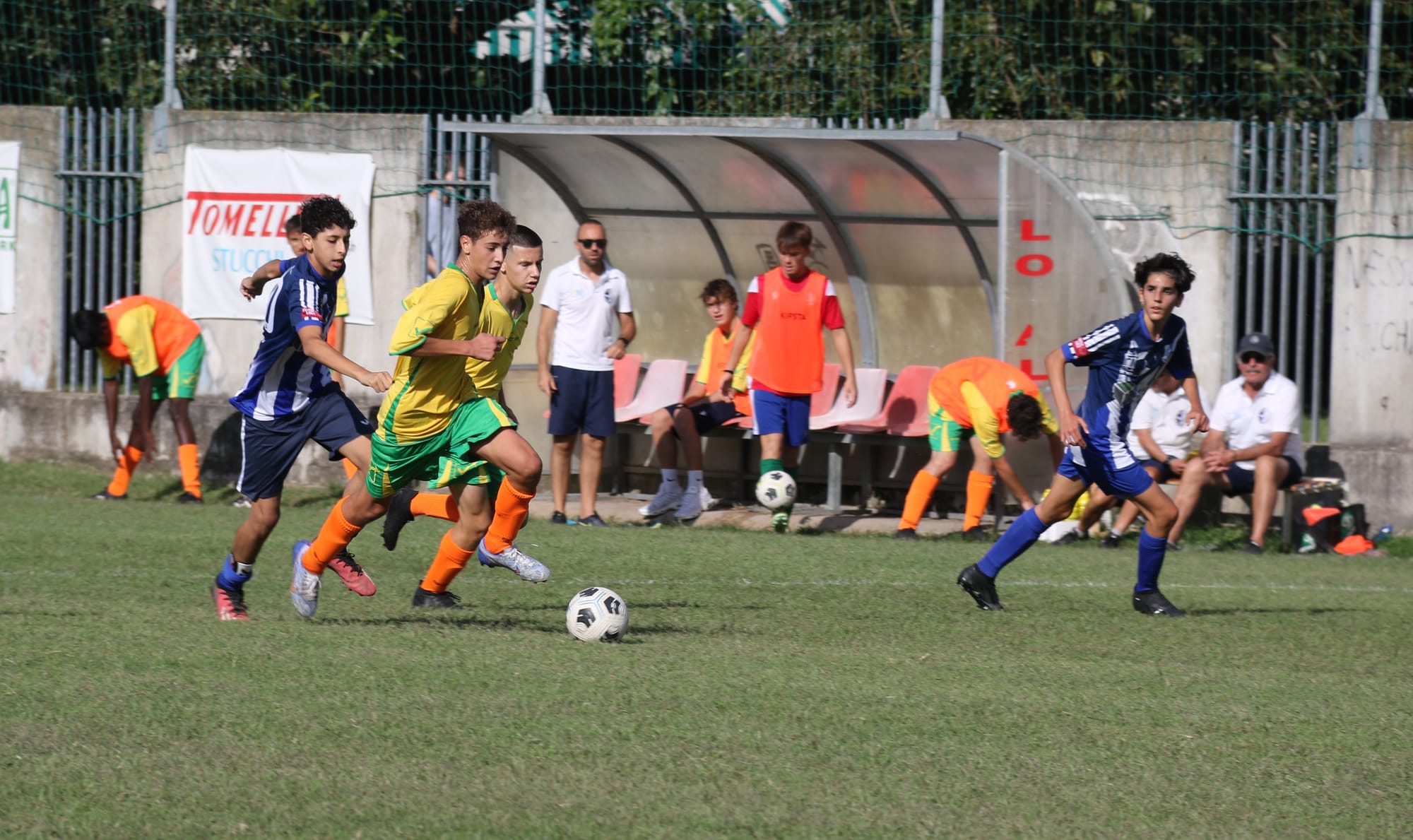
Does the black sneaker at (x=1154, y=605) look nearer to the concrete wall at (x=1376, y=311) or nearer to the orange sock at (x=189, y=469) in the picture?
the concrete wall at (x=1376, y=311)

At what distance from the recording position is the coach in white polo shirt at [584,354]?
11516 mm

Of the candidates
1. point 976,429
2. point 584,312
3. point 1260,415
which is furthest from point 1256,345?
point 584,312

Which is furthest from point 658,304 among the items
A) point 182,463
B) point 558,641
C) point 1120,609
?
point 558,641

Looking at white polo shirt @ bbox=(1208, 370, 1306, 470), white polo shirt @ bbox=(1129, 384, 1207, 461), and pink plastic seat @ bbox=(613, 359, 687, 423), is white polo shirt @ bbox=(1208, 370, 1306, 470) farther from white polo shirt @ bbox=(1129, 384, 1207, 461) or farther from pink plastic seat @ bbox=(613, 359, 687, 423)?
pink plastic seat @ bbox=(613, 359, 687, 423)

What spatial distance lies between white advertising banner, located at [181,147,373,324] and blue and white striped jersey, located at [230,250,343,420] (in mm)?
6628

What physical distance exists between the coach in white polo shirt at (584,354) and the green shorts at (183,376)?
10.1 feet

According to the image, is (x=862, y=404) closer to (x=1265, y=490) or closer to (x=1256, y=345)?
(x=1256, y=345)

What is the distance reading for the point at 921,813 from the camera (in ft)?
13.9

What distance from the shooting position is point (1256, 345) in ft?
36.8

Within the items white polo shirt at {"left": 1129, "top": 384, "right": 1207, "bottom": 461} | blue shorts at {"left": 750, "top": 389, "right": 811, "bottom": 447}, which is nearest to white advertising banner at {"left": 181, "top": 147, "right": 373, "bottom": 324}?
Answer: blue shorts at {"left": 750, "top": 389, "right": 811, "bottom": 447}

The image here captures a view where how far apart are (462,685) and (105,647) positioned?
150 centimetres

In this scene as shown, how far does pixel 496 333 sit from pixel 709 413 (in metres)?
5.32

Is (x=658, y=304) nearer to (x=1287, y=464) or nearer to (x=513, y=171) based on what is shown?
(x=513, y=171)

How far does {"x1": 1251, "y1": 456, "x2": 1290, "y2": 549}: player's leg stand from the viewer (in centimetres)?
1100
